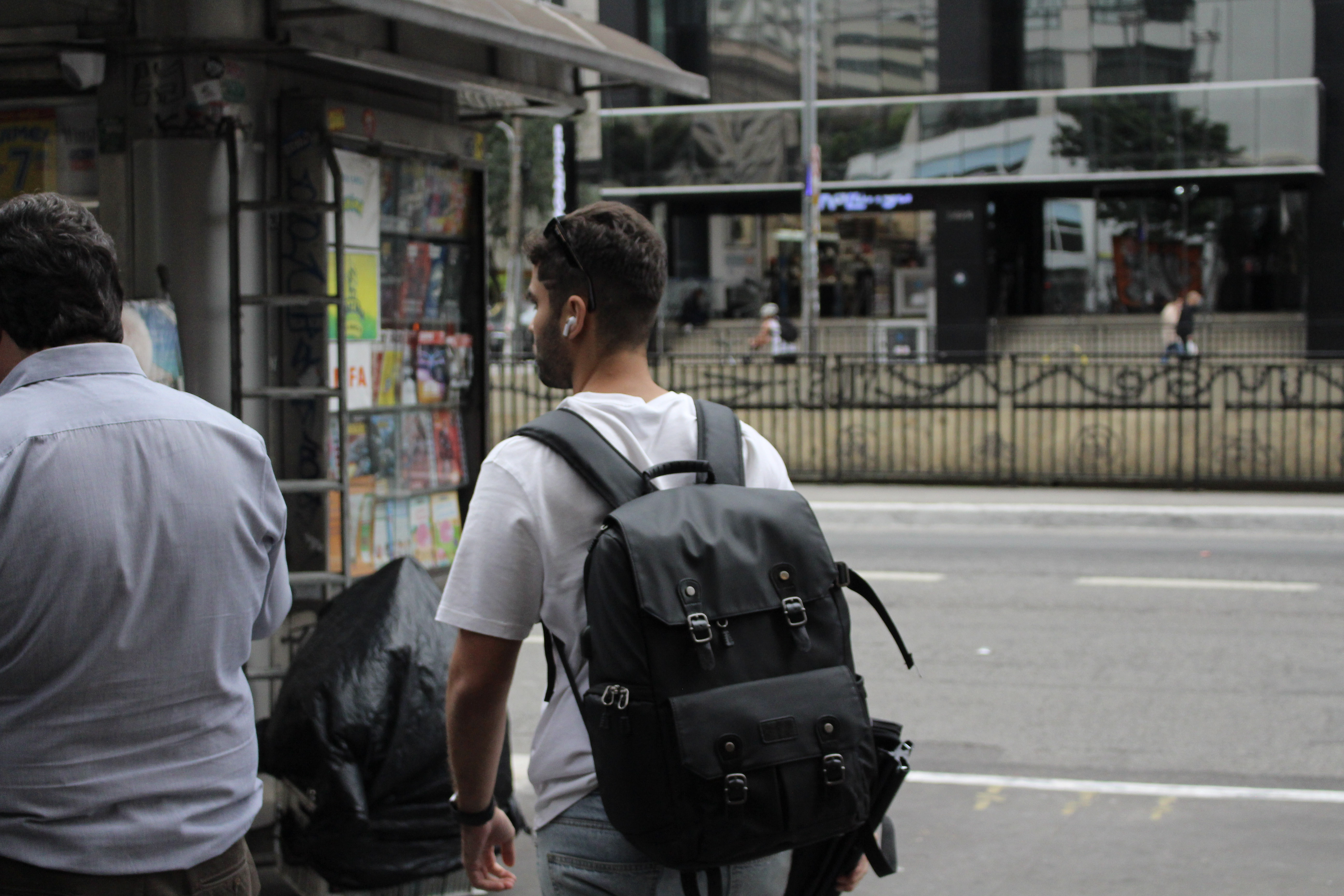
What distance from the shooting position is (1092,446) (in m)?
15.2

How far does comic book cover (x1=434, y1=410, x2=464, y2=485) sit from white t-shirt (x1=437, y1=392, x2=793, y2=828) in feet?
13.9

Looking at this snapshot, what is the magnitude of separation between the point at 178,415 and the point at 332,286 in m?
3.38

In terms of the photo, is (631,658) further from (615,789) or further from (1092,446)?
(1092,446)

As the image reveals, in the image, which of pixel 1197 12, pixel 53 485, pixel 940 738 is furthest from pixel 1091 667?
pixel 1197 12

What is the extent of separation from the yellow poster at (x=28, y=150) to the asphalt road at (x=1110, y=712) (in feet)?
9.94

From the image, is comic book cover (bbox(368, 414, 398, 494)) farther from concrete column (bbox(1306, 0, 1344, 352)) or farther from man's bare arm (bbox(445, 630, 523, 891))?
concrete column (bbox(1306, 0, 1344, 352))

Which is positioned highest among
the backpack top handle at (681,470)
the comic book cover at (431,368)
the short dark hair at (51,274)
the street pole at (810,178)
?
the street pole at (810,178)

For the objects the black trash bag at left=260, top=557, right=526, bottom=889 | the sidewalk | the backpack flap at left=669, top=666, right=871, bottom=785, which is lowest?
the sidewalk

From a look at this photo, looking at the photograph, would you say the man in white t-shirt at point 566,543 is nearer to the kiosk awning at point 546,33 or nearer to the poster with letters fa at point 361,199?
the kiosk awning at point 546,33

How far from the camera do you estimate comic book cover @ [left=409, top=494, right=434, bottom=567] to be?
21.0ft

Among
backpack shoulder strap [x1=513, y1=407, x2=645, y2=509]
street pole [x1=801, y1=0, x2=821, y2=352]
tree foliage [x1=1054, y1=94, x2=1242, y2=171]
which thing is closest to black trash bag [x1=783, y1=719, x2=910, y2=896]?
backpack shoulder strap [x1=513, y1=407, x2=645, y2=509]

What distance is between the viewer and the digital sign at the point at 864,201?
1382 inches

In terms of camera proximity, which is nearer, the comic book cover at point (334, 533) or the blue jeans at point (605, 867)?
the blue jeans at point (605, 867)

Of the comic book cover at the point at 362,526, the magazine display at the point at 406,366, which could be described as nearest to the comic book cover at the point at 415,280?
A: the magazine display at the point at 406,366
